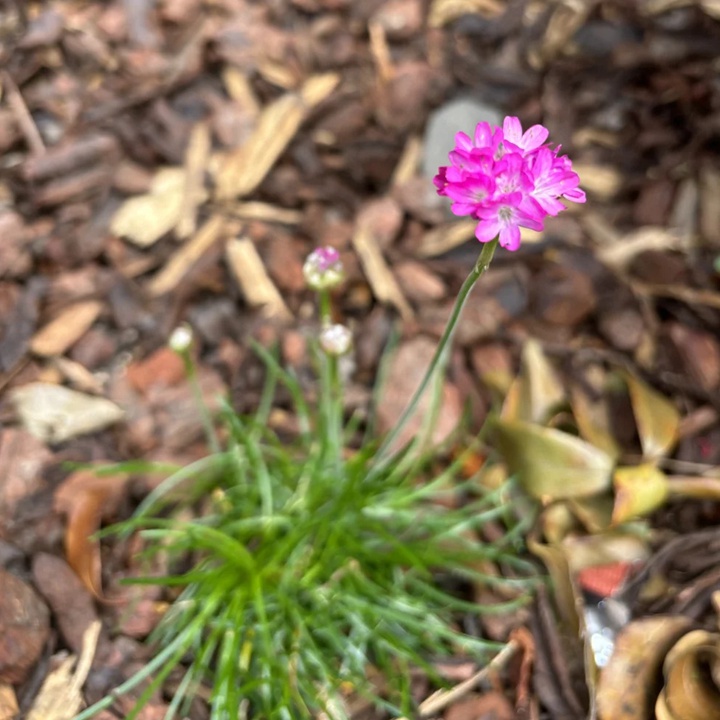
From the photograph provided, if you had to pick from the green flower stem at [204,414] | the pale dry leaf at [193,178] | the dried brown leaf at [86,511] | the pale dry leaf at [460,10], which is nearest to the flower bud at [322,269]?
the green flower stem at [204,414]

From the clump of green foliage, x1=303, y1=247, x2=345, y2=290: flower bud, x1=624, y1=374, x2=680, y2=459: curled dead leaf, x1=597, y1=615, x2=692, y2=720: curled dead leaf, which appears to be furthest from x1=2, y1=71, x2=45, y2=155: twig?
x1=597, y1=615, x2=692, y2=720: curled dead leaf

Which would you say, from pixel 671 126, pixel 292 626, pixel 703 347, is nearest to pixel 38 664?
pixel 292 626

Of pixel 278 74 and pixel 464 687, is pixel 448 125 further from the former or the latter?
pixel 464 687

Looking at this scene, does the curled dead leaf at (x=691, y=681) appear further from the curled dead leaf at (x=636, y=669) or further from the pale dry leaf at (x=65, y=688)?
the pale dry leaf at (x=65, y=688)

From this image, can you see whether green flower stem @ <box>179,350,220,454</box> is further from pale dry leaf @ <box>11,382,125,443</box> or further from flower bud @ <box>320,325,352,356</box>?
flower bud @ <box>320,325,352,356</box>

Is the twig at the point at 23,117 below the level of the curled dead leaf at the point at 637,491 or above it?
above

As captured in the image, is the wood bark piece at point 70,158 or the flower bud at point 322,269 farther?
the wood bark piece at point 70,158

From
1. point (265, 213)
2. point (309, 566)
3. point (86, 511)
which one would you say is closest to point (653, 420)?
point (309, 566)

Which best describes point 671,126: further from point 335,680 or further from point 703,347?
point 335,680
